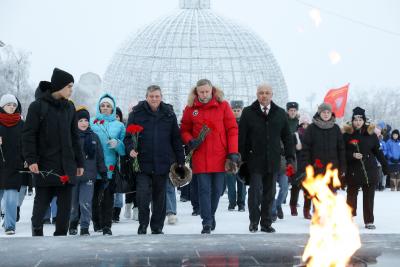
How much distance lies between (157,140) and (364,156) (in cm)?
325

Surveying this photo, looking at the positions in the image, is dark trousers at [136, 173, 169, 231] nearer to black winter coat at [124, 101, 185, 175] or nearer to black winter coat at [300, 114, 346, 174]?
black winter coat at [124, 101, 185, 175]

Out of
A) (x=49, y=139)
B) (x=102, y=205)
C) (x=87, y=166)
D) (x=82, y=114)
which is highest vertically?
(x=82, y=114)

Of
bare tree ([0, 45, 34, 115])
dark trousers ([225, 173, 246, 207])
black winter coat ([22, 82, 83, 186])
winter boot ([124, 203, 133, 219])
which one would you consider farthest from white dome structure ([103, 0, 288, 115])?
black winter coat ([22, 82, 83, 186])

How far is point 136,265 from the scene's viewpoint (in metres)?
7.02

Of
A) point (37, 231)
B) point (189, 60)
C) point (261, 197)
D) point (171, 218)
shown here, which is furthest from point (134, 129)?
point (189, 60)

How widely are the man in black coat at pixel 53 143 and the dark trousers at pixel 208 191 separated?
1.75 m

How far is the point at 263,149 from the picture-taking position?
10.2 m

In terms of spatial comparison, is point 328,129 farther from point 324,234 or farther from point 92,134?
point 324,234

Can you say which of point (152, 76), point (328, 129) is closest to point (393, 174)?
point (328, 129)

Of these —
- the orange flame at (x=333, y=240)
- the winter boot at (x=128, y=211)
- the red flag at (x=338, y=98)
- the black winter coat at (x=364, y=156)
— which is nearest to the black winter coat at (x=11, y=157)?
the winter boot at (x=128, y=211)

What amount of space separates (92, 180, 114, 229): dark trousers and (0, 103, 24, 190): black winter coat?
985mm

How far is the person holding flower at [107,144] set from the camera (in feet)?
34.0

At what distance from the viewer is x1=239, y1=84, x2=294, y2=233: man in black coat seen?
33.4 ft

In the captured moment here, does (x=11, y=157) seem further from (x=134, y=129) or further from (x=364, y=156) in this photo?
(x=364, y=156)
